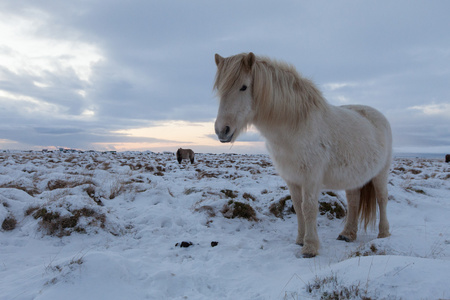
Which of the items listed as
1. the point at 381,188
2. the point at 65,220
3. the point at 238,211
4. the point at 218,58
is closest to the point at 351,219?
the point at 381,188

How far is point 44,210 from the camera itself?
12.7ft

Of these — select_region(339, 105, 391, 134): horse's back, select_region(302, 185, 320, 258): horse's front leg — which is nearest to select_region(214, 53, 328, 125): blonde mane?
select_region(302, 185, 320, 258): horse's front leg

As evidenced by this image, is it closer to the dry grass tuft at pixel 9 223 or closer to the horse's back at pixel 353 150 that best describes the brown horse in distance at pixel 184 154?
the dry grass tuft at pixel 9 223

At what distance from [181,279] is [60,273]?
3.64 feet

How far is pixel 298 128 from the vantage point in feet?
10.8

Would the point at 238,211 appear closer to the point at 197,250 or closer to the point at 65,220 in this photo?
the point at 197,250

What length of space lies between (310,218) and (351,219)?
5.07 ft

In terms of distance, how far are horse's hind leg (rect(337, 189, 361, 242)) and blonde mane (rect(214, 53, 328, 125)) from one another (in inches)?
79.4

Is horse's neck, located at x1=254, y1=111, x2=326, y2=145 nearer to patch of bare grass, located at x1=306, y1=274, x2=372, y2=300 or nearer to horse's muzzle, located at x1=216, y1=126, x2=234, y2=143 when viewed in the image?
horse's muzzle, located at x1=216, y1=126, x2=234, y2=143

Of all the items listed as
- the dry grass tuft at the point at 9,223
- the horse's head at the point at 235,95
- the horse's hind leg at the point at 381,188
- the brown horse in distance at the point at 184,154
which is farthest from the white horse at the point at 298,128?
the brown horse in distance at the point at 184,154

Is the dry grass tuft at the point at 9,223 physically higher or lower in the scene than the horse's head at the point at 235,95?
lower

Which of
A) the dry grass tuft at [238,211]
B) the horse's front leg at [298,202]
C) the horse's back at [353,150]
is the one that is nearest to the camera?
the horse's back at [353,150]

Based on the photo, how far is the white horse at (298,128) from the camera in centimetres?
303

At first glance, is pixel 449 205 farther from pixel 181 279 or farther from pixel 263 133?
pixel 181 279
